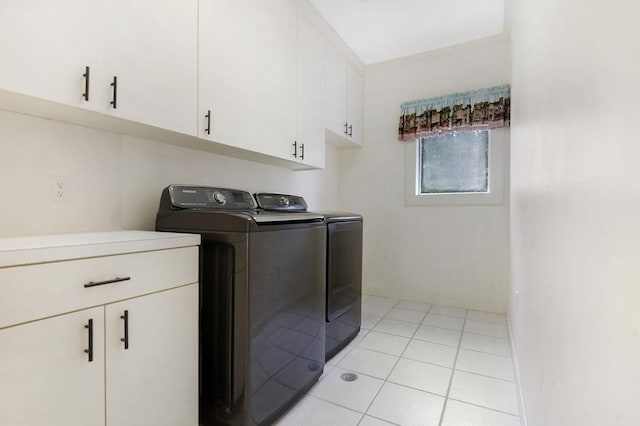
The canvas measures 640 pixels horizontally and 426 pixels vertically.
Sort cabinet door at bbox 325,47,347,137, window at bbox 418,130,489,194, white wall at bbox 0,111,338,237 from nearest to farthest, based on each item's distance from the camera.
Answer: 1. white wall at bbox 0,111,338,237
2. cabinet door at bbox 325,47,347,137
3. window at bbox 418,130,489,194

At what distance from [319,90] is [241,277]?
6.33 feet

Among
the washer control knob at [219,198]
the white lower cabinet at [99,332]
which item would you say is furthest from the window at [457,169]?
the white lower cabinet at [99,332]

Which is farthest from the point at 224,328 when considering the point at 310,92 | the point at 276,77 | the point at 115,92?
the point at 310,92

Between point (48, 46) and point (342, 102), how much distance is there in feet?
8.05

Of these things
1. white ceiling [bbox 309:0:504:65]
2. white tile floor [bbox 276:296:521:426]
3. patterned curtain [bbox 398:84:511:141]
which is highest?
white ceiling [bbox 309:0:504:65]

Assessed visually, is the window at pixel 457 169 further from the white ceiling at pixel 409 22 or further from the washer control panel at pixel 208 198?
the washer control panel at pixel 208 198

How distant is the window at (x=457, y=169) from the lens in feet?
9.82

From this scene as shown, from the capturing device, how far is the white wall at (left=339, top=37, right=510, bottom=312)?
3035 millimetres

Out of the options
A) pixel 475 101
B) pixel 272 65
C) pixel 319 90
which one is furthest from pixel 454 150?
pixel 272 65

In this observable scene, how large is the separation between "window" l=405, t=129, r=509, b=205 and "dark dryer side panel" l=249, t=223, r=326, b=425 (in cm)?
192

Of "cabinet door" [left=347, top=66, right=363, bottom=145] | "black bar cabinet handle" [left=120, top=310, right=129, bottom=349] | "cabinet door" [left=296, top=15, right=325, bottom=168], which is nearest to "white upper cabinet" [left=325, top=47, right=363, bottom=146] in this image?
"cabinet door" [left=347, top=66, right=363, bottom=145]

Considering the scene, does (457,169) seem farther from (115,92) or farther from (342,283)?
(115,92)

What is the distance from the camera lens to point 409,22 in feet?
8.77

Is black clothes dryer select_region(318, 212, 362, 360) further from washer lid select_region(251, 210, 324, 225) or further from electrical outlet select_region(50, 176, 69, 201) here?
electrical outlet select_region(50, 176, 69, 201)
